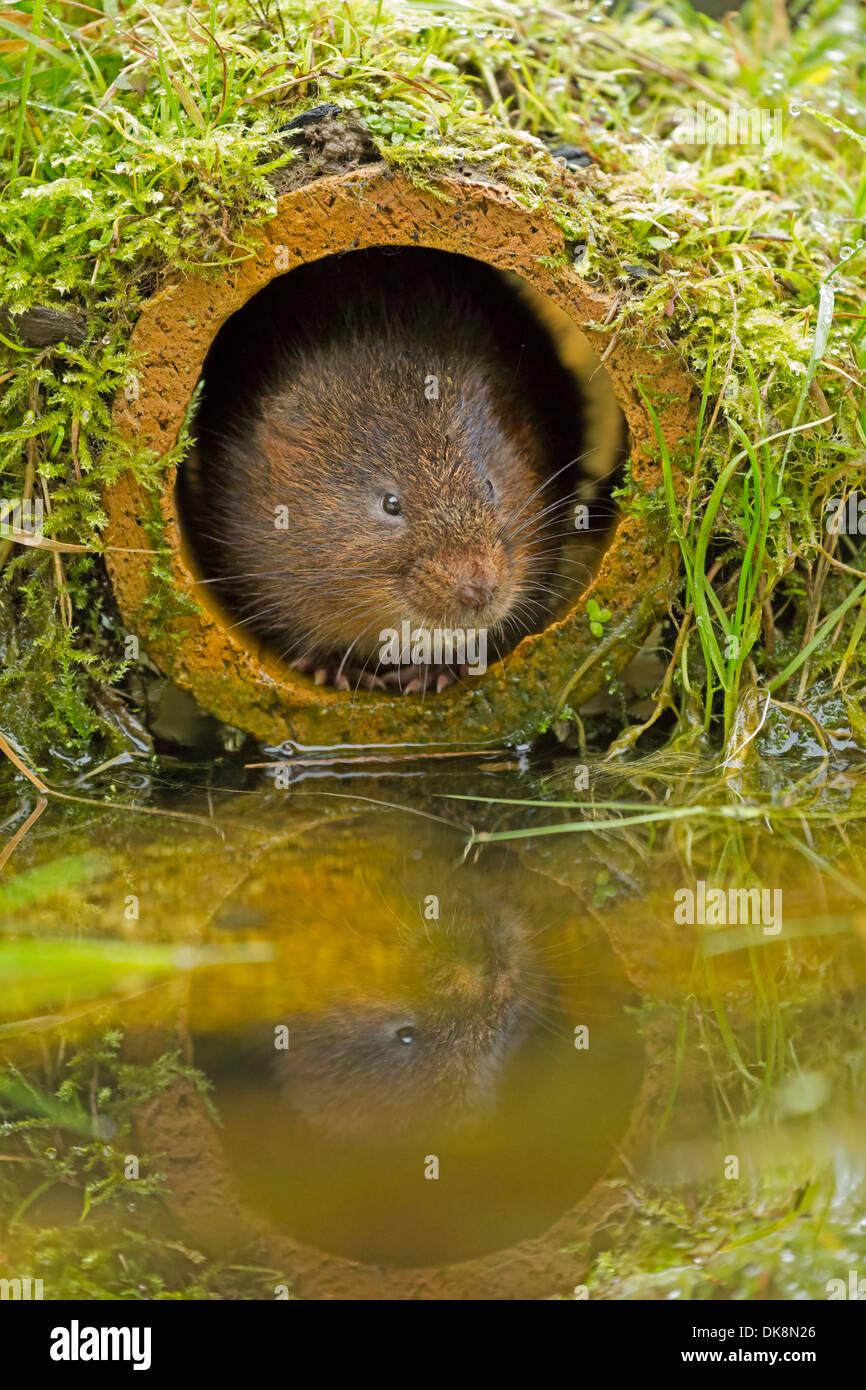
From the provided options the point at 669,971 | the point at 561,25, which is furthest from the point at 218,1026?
the point at 561,25

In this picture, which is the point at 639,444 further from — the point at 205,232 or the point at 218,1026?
the point at 218,1026

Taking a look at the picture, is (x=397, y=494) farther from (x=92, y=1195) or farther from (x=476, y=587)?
(x=92, y=1195)

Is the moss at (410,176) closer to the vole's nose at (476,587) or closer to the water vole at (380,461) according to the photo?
the water vole at (380,461)

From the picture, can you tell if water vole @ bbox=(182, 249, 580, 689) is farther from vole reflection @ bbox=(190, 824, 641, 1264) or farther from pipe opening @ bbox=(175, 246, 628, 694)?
vole reflection @ bbox=(190, 824, 641, 1264)

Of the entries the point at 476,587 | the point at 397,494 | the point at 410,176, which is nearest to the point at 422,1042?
the point at 476,587

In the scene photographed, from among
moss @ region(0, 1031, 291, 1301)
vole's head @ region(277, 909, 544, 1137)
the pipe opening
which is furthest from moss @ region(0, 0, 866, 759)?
moss @ region(0, 1031, 291, 1301)

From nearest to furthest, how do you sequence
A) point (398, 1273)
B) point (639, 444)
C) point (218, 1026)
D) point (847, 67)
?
point (398, 1273), point (218, 1026), point (639, 444), point (847, 67)

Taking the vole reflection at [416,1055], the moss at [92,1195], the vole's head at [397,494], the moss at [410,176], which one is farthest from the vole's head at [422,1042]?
the moss at [410,176]
